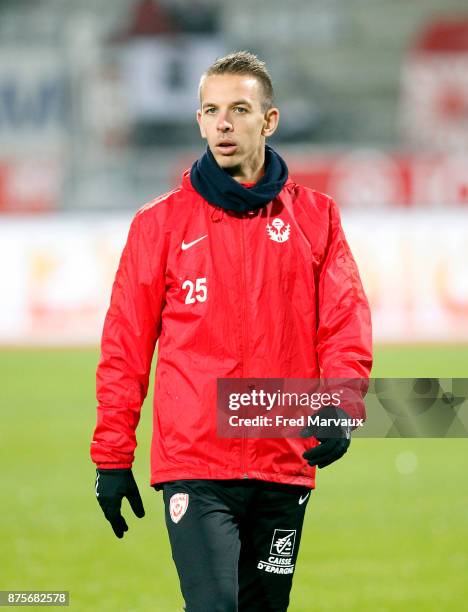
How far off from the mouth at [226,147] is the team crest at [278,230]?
23 centimetres

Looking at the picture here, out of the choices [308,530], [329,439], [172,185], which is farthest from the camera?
[172,185]

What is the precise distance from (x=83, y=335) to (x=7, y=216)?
1.97m

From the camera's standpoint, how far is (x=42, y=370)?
48.3 ft

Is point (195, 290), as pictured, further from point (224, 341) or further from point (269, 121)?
point (269, 121)

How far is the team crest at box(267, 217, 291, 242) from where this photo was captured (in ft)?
12.0

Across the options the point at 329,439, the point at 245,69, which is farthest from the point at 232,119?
the point at 329,439

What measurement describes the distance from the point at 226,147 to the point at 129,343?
61 centimetres

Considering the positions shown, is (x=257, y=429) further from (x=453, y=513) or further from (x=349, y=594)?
(x=453, y=513)

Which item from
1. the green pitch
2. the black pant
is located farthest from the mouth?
the green pitch

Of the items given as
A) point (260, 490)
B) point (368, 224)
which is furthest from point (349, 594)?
point (368, 224)

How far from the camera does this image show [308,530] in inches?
291

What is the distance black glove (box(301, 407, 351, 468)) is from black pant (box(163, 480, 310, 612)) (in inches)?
7.2

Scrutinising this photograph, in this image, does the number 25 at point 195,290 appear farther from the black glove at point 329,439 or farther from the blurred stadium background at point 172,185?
the blurred stadium background at point 172,185

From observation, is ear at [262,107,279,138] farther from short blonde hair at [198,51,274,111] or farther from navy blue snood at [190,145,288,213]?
navy blue snood at [190,145,288,213]
